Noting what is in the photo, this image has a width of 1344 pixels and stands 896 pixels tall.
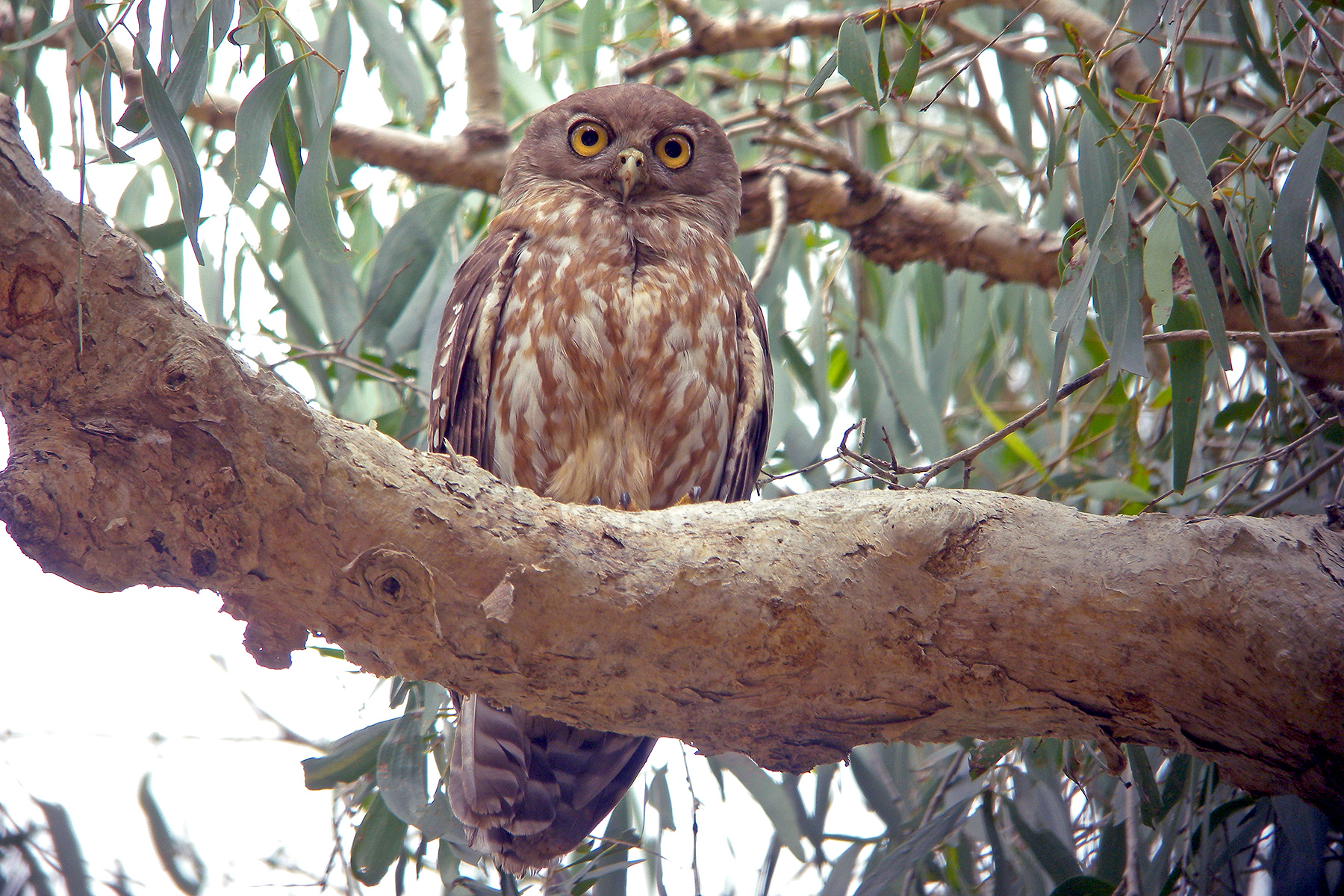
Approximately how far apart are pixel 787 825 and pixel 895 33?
324 cm

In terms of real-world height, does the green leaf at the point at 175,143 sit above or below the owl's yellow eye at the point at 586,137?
below

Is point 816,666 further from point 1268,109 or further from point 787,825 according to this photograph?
point 1268,109

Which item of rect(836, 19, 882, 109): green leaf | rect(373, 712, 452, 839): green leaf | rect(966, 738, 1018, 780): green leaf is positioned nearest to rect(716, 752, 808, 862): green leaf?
rect(966, 738, 1018, 780): green leaf

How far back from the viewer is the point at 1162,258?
201 cm

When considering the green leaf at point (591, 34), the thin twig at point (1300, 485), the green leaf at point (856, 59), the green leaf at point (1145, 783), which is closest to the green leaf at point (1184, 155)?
the green leaf at point (856, 59)

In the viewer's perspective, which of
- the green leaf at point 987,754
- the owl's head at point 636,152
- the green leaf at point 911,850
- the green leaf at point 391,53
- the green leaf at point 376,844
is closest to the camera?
the green leaf at point 987,754

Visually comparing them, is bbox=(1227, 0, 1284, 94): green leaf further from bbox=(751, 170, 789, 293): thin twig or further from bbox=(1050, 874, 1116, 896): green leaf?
bbox=(1050, 874, 1116, 896): green leaf

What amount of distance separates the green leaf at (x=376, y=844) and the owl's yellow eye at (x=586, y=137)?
2.10 m

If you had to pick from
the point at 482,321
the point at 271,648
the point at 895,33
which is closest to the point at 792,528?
the point at 271,648

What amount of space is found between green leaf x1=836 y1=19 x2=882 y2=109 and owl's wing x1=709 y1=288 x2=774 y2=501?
107 cm

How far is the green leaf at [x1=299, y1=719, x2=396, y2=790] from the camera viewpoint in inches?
115

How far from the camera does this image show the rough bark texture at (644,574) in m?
1.53

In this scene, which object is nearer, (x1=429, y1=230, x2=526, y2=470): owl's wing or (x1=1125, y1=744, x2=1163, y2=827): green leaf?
(x1=1125, y1=744, x2=1163, y2=827): green leaf

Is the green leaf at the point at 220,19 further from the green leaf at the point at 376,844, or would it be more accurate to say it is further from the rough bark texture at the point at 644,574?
the green leaf at the point at 376,844
